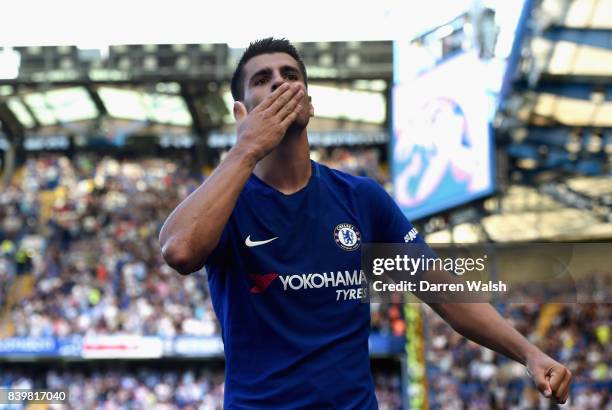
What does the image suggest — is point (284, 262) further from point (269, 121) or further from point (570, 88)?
point (570, 88)

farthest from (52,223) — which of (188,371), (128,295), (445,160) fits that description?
(445,160)

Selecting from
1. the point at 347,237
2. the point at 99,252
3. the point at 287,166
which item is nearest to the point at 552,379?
the point at 347,237

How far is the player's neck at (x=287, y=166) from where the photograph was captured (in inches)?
111

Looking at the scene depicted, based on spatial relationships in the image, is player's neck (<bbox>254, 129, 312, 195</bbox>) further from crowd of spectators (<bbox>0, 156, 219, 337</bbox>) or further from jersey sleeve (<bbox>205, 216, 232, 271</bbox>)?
crowd of spectators (<bbox>0, 156, 219, 337</bbox>)

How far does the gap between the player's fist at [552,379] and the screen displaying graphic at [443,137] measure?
15.0 m

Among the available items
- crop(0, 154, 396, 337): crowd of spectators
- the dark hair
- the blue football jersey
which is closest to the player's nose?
the dark hair

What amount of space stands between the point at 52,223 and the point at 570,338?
51.4 feet

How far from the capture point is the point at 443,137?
1878 centimetres

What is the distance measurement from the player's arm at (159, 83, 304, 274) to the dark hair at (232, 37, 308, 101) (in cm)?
33

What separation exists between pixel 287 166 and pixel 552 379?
3.42 feet

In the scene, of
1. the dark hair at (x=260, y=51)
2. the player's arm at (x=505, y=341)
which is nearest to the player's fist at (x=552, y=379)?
the player's arm at (x=505, y=341)

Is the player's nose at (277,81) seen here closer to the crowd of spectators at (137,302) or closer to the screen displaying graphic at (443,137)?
the screen displaying graphic at (443,137)

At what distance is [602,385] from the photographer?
17.6 m

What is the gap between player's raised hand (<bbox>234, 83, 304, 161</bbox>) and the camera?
253 cm
